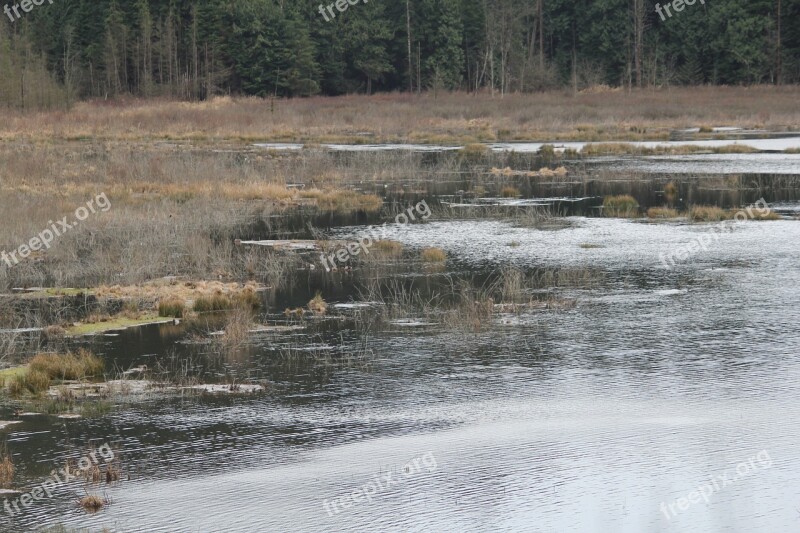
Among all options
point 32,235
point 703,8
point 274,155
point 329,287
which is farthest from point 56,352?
point 703,8

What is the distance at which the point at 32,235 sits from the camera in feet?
76.7

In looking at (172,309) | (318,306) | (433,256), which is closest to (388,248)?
(433,256)

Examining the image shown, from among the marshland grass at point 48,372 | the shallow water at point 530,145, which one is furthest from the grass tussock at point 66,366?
the shallow water at point 530,145

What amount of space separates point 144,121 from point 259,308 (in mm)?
48292

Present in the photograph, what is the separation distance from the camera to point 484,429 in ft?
36.9

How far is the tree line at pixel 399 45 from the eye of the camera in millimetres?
84500

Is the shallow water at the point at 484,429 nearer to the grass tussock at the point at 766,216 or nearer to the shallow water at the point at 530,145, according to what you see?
the grass tussock at the point at 766,216

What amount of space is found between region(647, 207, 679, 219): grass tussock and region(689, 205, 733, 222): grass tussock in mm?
439

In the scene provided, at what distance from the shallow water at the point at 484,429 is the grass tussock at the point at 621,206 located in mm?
10818

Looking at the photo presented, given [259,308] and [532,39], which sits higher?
[532,39]

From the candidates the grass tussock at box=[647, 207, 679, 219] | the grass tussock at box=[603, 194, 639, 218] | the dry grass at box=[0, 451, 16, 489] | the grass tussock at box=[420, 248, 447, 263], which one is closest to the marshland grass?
the dry grass at box=[0, 451, 16, 489]

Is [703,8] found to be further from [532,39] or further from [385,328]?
[385,328]

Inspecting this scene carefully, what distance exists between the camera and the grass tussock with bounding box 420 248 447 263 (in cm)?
2172

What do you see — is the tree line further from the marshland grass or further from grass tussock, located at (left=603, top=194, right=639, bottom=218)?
the marshland grass
